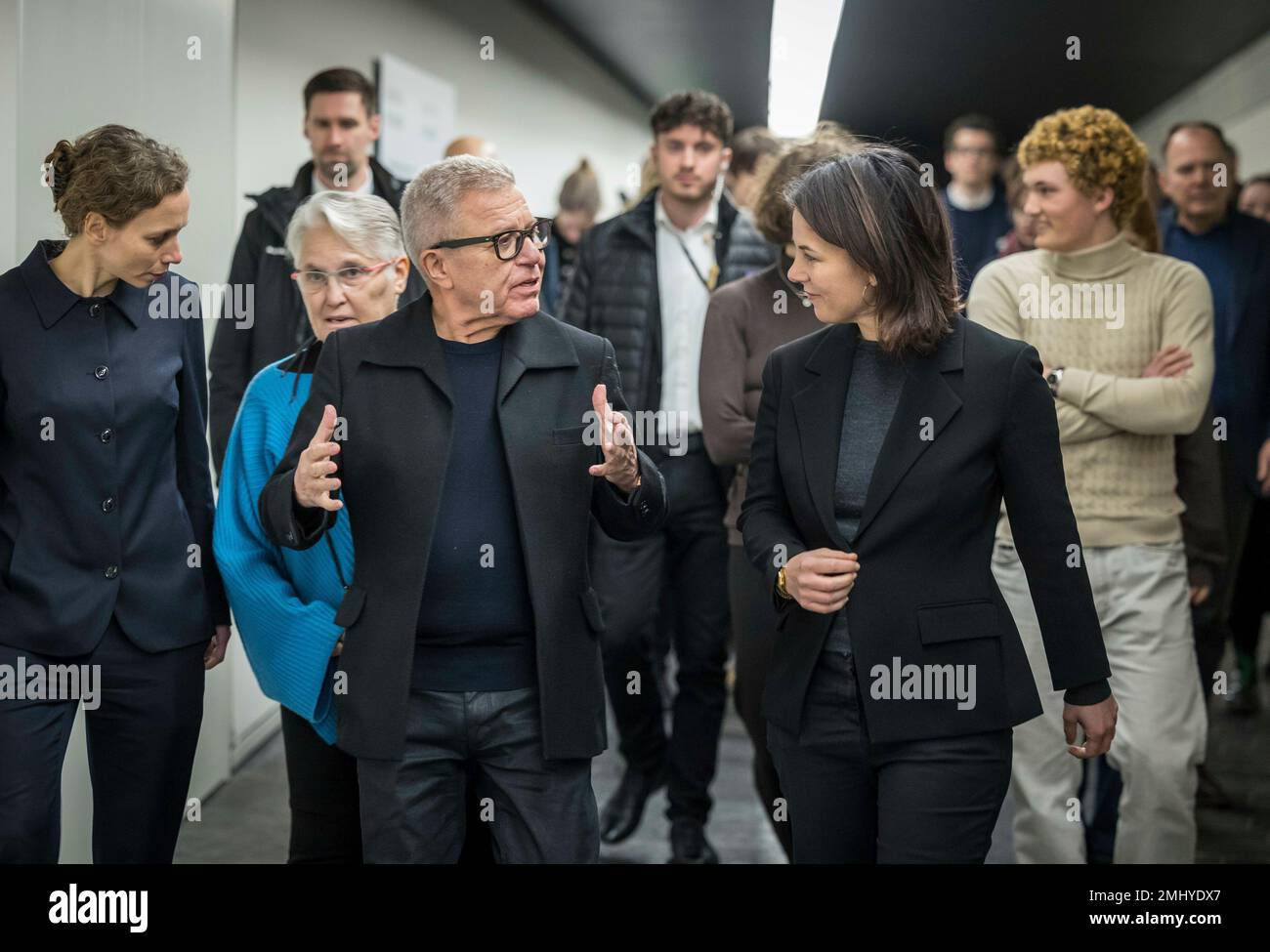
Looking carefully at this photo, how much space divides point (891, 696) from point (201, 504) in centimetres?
148

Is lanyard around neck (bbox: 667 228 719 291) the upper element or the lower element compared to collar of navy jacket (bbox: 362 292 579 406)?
upper

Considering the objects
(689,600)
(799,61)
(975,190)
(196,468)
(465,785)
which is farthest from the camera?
(975,190)

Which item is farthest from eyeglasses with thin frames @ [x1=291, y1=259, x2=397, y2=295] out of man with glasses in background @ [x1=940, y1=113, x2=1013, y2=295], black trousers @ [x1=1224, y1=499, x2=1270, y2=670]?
black trousers @ [x1=1224, y1=499, x2=1270, y2=670]

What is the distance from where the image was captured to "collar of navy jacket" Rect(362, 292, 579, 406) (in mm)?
2533

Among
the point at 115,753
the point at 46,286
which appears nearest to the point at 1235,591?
the point at 115,753

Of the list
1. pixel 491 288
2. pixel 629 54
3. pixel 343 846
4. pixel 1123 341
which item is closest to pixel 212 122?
pixel 491 288

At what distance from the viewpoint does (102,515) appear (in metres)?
2.82

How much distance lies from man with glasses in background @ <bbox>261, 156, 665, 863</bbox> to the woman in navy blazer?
0.47 metres

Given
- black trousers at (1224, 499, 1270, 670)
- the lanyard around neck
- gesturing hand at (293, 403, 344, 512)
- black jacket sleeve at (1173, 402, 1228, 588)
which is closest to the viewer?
gesturing hand at (293, 403, 344, 512)

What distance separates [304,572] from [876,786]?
1.16 m

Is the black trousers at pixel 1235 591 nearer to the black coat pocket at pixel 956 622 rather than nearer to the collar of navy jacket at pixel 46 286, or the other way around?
the black coat pocket at pixel 956 622

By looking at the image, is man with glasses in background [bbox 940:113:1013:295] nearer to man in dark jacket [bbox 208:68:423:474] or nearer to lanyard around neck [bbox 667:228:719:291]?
lanyard around neck [bbox 667:228:719:291]

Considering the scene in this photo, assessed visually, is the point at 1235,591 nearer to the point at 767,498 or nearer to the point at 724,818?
the point at 724,818

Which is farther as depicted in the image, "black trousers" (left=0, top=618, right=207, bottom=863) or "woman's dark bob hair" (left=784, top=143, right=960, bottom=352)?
"black trousers" (left=0, top=618, right=207, bottom=863)
